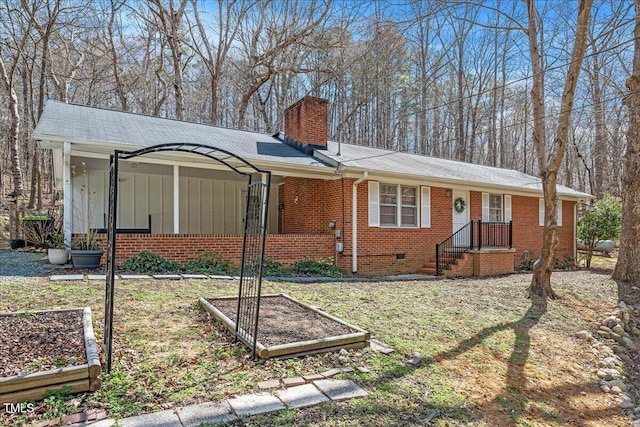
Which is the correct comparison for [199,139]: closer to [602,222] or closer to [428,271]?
[428,271]

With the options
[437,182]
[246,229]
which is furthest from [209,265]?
[437,182]

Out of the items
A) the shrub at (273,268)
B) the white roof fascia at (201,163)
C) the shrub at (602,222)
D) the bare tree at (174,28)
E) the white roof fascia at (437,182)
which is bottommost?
the shrub at (273,268)

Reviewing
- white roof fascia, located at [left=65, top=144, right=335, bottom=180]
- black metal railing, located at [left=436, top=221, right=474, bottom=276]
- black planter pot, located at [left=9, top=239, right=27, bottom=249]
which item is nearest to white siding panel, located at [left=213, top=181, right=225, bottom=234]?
white roof fascia, located at [left=65, top=144, right=335, bottom=180]

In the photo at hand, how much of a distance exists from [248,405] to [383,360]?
154 centimetres

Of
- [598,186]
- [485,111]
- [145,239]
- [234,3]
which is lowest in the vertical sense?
[145,239]

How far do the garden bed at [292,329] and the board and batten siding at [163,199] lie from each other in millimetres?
6569

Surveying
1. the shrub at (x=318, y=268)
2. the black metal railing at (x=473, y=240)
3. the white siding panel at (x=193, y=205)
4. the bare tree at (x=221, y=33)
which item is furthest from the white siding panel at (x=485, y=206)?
the bare tree at (x=221, y=33)

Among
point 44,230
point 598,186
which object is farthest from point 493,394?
point 598,186

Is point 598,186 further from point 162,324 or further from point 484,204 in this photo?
point 162,324

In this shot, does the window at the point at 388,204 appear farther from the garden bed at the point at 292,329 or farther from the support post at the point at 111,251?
the support post at the point at 111,251

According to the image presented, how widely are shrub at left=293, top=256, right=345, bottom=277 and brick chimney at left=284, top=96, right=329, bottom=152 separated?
3564mm

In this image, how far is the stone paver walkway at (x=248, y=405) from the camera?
2.48 metres

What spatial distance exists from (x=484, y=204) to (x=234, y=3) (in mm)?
15911

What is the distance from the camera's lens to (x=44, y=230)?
949 cm
